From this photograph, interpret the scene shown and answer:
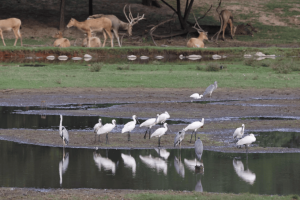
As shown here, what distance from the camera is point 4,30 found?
34281mm

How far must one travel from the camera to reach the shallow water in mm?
8539

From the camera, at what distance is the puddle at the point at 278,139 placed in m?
11.9

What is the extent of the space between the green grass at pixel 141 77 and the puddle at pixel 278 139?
867cm

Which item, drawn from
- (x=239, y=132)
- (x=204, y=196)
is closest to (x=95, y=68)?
(x=239, y=132)

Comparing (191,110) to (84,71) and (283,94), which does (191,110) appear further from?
(84,71)

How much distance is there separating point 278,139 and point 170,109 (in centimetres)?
512

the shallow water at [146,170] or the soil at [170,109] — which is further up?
the shallow water at [146,170]

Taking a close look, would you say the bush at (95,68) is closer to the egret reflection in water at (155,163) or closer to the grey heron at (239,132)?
the grey heron at (239,132)

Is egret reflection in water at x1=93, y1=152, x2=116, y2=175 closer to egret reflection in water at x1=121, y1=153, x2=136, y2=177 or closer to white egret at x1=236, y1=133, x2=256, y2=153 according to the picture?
egret reflection in water at x1=121, y1=153, x2=136, y2=177

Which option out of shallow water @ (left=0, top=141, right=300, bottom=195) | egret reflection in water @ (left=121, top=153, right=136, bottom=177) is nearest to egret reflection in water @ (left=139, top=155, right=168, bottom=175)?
shallow water @ (left=0, top=141, right=300, bottom=195)

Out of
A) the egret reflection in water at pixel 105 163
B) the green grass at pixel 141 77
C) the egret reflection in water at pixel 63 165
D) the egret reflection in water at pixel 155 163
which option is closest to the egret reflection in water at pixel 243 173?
the egret reflection in water at pixel 155 163

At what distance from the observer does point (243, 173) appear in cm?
941

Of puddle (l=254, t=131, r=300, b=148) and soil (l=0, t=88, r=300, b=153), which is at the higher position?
puddle (l=254, t=131, r=300, b=148)

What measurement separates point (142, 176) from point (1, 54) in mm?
22843
